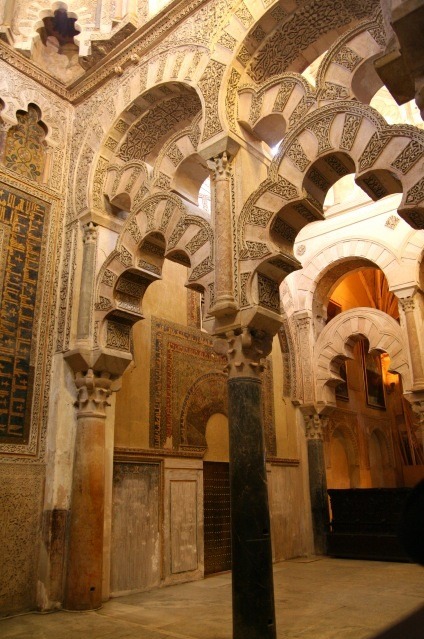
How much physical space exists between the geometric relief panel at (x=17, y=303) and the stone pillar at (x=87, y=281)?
Result: 0.53 meters

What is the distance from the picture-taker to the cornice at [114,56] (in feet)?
20.3

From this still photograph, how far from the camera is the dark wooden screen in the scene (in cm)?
750

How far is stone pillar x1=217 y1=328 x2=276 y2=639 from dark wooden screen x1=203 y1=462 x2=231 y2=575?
11.6 feet

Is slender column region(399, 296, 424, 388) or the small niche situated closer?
the small niche

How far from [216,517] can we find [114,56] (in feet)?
20.9

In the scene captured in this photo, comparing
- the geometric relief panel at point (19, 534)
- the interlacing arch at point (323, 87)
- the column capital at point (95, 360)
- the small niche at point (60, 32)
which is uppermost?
the small niche at point (60, 32)

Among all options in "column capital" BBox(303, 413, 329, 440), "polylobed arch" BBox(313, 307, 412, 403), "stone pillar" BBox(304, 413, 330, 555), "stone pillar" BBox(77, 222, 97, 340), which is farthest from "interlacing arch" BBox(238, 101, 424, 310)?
"stone pillar" BBox(304, 413, 330, 555)

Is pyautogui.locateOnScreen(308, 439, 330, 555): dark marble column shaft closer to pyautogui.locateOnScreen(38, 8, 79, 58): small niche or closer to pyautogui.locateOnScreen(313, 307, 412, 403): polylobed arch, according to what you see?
pyautogui.locateOnScreen(313, 307, 412, 403): polylobed arch

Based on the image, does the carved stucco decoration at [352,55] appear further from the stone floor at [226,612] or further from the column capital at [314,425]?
the column capital at [314,425]

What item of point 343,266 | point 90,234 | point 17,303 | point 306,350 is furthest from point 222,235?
point 343,266

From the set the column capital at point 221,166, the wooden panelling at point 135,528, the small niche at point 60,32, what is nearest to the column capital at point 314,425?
the wooden panelling at point 135,528

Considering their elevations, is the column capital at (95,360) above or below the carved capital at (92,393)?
above

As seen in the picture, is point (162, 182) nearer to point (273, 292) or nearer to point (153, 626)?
point (273, 292)

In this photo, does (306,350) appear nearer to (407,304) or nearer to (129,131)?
(407,304)
